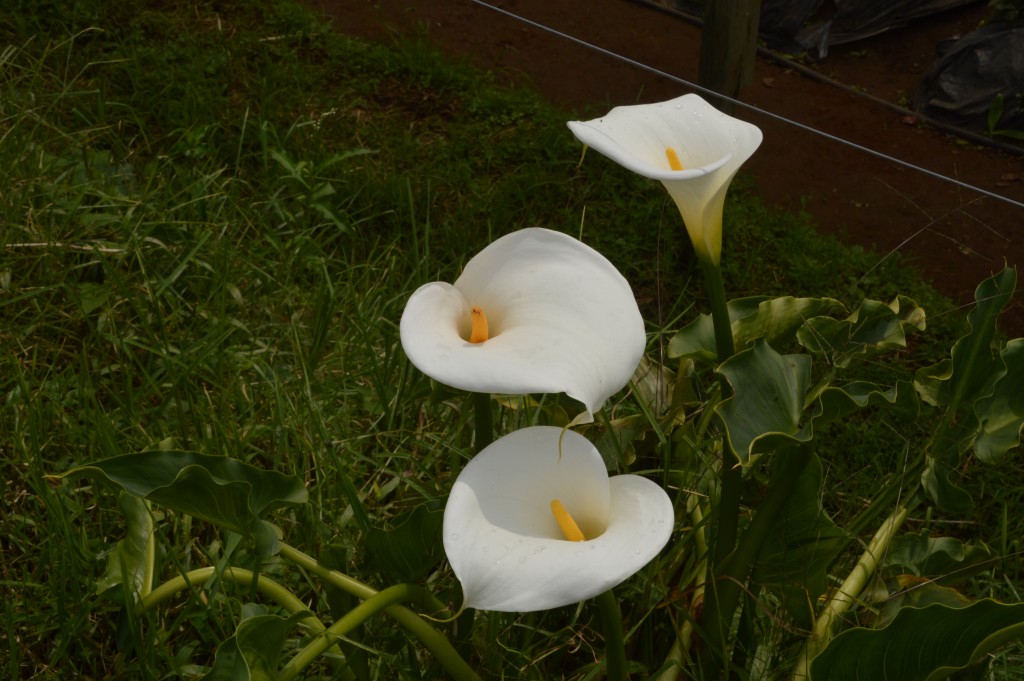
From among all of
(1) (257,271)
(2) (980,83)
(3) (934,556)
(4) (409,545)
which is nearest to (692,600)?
(3) (934,556)

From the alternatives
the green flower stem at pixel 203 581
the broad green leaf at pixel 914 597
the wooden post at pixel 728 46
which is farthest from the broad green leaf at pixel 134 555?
the wooden post at pixel 728 46

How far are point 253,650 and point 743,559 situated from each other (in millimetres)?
557

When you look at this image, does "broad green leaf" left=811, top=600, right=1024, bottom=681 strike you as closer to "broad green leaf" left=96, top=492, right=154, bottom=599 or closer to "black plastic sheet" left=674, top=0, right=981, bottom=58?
"broad green leaf" left=96, top=492, right=154, bottom=599

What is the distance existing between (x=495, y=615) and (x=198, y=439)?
0.63 m

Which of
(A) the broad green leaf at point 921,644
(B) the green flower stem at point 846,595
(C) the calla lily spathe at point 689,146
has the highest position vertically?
(C) the calla lily spathe at point 689,146

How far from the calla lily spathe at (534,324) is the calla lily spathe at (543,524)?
0.22 feet

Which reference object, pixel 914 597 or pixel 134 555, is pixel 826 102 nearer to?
pixel 914 597

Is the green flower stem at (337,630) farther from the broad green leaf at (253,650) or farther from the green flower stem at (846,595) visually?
the green flower stem at (846,595)

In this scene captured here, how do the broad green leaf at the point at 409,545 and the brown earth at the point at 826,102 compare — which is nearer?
the broad green leaf at the point at 409,545

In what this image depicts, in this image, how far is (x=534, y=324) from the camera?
971 mm

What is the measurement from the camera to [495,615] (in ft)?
4.10

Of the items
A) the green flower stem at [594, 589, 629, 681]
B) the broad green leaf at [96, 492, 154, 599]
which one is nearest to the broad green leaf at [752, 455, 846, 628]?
the green flower stem at [594, 589, 629, 681]

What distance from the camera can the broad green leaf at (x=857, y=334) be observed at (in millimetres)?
1256

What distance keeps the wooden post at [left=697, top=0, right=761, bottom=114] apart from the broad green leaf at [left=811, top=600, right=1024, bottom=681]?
4.77ft
